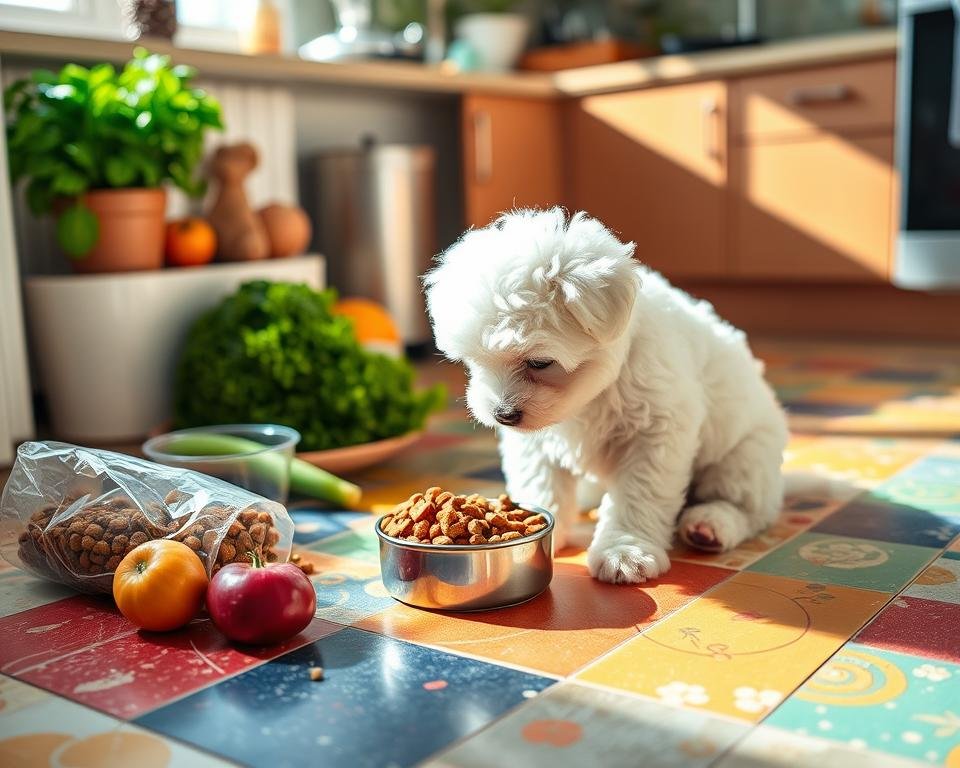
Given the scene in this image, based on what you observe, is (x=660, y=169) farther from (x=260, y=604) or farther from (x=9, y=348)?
(x=260, y=604)

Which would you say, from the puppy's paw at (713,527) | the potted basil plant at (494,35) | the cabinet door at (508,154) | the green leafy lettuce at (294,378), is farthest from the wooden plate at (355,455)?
the potted basil plant at (494,35)

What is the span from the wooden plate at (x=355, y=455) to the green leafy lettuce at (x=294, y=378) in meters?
0.07

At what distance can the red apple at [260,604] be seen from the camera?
154 cm

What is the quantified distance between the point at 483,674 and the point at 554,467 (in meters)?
0.63

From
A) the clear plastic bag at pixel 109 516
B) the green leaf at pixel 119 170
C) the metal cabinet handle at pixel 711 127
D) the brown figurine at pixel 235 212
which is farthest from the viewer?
the metal cabinet handle at pixel 711 127

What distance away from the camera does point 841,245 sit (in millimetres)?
4508

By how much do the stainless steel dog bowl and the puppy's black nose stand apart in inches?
7.5

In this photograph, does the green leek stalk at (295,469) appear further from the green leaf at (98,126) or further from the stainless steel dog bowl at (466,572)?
the green leaf at (98,126)

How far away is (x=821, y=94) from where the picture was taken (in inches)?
173

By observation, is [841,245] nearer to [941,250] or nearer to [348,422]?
[941,250]

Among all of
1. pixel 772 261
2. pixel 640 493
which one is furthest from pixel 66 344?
pixel 772 261

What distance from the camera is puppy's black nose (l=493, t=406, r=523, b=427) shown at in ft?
5.57

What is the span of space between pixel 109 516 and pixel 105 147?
1.66 metres

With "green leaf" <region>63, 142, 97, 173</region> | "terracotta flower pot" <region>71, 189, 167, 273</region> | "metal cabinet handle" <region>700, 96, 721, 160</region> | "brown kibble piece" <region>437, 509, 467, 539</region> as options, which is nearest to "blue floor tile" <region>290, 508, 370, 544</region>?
"brown kibble piece" <region>437, 509, 467, 539</region>
